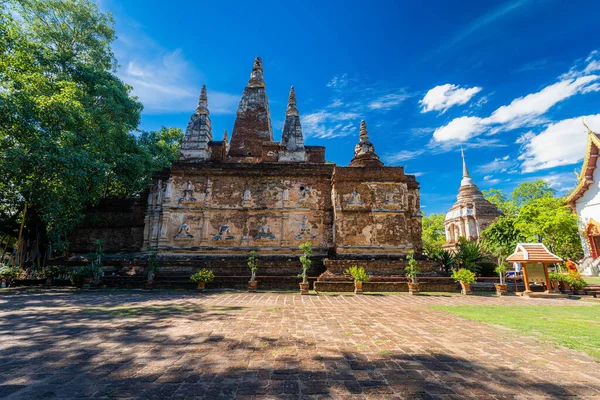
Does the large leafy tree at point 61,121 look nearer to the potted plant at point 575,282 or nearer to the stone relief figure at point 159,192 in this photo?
the stone relief figure at point 159,192

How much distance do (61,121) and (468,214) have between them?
39476 millimetres

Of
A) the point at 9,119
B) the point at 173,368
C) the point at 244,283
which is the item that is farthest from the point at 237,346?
the point at 9,119

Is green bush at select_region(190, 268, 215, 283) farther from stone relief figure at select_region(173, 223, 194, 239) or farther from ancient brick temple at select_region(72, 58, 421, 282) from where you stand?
stone relief figure at select_region(173, 223, 194, 239)

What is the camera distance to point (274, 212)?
53.4ft

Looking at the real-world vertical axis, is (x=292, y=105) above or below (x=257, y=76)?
below

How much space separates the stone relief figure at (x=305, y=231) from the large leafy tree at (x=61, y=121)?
11437 mm

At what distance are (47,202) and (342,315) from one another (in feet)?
51.4

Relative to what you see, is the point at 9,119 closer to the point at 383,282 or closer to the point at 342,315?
the point at 342,315

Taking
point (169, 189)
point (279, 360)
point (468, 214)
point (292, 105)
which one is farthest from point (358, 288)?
point (468, 214)

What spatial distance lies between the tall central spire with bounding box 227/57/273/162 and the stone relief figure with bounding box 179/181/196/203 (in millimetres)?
4517

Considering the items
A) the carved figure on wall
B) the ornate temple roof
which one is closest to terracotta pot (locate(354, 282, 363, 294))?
the carved figure on wall

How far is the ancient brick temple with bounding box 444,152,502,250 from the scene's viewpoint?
3394 centimetres

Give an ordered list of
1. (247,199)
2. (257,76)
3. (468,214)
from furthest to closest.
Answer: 1. (468,214)
2. (257,76)
3. (247,199)

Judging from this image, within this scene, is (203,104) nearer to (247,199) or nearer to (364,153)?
(247,199)
